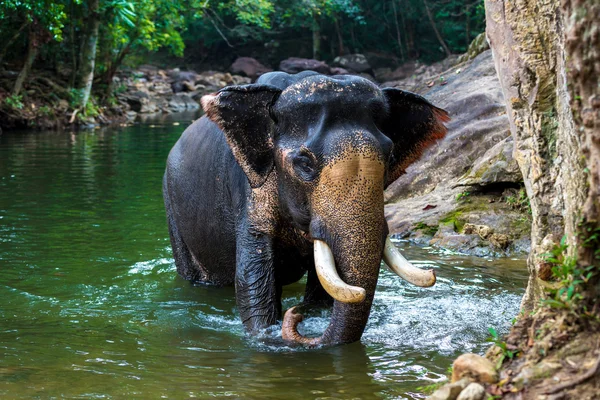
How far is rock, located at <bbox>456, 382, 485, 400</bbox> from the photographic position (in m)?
3.75

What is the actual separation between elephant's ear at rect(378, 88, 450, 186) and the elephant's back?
3.62ft

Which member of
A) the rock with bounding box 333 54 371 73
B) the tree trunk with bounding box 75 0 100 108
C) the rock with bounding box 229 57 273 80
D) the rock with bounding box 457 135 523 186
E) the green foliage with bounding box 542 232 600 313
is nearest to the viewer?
the green foliage with bounding box 542 232 600 313

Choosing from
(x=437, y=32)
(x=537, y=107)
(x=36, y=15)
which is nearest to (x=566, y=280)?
(x=537, y=107)

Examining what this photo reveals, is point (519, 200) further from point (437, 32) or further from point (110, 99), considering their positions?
point (437, 32)

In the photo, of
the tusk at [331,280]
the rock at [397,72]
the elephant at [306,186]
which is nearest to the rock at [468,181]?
the elephant at [306,186]

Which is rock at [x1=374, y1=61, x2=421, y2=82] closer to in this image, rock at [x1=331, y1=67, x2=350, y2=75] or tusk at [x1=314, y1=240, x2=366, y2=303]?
rock at [x1=331, y1=67, x2=350, y2=75]

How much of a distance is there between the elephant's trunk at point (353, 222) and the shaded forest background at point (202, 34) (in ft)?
60.1

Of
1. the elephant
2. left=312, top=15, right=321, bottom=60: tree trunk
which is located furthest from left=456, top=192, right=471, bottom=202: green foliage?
left=312, top=15, right=321, bottom=60: tree trunk

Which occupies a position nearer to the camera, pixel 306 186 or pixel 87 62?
pixel 306 186

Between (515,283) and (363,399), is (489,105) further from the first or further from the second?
(363,399)

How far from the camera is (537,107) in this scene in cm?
513

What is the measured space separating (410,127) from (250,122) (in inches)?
46.5

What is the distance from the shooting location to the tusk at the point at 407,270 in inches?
211

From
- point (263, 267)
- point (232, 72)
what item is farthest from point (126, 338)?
point (232, 72)
